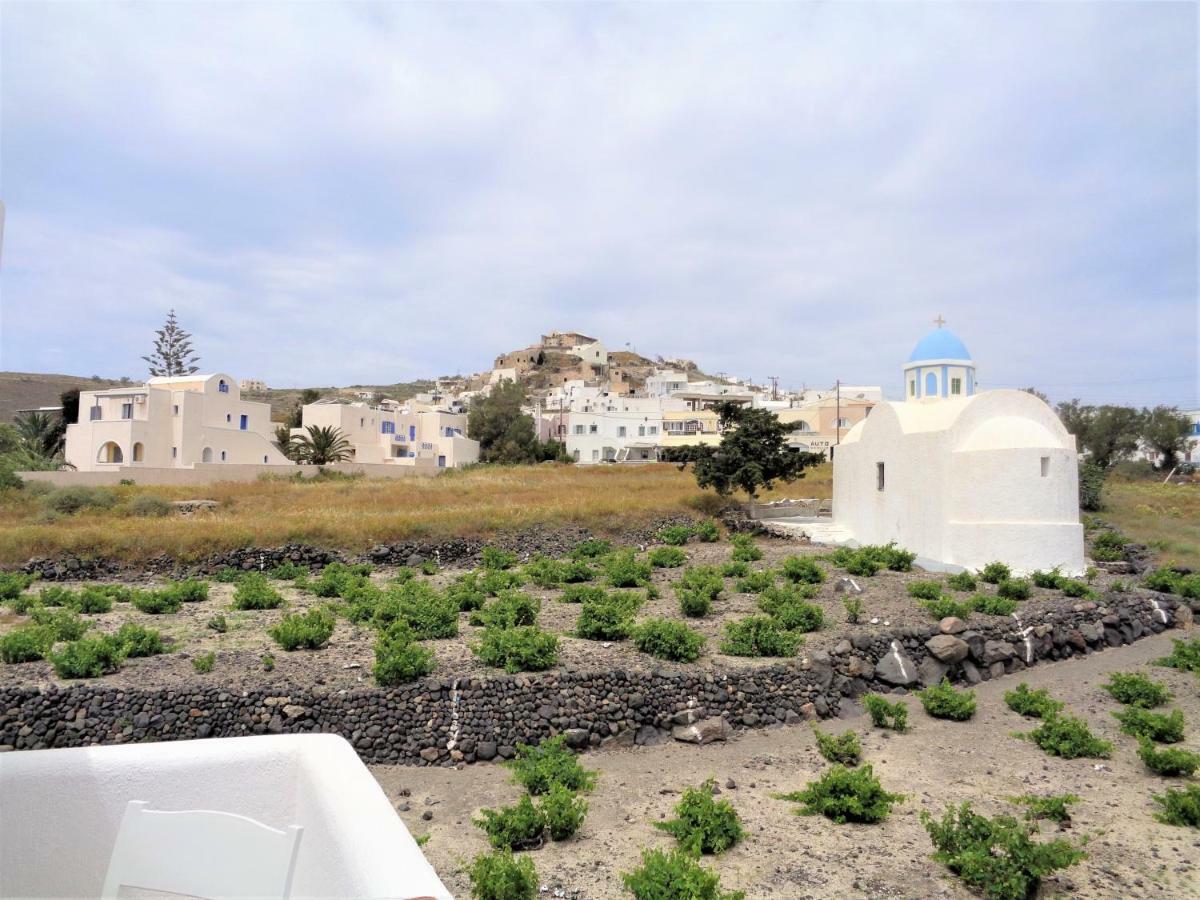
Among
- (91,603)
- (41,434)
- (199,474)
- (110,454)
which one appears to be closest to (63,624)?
(91,603)

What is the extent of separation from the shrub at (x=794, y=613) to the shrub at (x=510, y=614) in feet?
13.1

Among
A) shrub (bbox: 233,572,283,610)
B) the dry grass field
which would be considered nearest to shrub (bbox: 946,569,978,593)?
the dry grass field

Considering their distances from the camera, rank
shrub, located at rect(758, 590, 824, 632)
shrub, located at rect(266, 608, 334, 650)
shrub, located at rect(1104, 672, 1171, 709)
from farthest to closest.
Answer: shrub, located at rect(758, 590, 824, 632)
shrub, located at rect(266, 608, 334, 650)
shrub, located at rect(1104, 672, 1171, 709)

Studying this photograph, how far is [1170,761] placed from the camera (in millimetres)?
7645

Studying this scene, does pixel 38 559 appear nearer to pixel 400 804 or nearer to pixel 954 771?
pixel 400 804

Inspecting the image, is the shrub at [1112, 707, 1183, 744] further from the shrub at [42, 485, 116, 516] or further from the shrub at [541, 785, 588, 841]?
the shrub at [42, 485, 116, 516]

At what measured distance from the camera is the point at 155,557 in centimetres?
1838

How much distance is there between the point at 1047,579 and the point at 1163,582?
3.48 metres

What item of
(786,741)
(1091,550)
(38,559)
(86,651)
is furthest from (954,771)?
(38,559)

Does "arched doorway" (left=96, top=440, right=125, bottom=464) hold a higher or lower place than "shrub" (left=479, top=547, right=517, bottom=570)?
higher

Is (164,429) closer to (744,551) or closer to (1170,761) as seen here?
(744,551)

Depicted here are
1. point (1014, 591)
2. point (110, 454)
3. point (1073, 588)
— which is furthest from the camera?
point (110, 454)

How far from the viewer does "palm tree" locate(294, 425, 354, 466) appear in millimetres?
38688

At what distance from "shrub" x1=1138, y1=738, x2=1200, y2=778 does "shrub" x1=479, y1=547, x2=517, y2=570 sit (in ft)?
44.1
